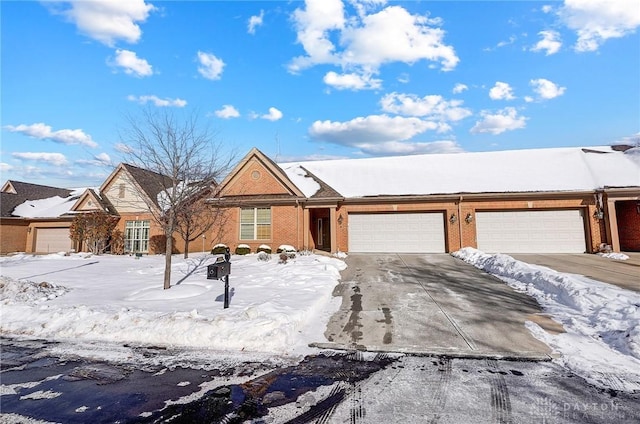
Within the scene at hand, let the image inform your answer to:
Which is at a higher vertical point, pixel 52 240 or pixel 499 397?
pixel 52 240

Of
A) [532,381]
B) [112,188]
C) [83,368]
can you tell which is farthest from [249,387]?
[112,188]

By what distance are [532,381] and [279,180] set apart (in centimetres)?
1655

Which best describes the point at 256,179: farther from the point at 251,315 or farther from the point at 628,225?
the point at 628,225

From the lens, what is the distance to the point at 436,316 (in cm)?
721

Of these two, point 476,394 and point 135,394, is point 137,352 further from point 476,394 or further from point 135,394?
point 476,394

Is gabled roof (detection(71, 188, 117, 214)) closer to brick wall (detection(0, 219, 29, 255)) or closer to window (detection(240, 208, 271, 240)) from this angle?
brick wall (detection(0, 219, 29, 255))

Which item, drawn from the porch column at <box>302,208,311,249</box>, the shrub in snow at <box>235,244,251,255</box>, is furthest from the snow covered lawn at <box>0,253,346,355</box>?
the porch column at <box>302,208,311,249</box>

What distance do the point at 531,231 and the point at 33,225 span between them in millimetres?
35814

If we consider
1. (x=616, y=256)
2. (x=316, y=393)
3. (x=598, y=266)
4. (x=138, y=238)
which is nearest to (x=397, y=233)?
(x=598, y=266)

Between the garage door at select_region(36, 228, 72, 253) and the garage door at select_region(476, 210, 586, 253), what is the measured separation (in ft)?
96.8

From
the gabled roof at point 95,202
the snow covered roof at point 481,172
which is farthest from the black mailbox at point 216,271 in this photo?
the gabled roof at point 95,202

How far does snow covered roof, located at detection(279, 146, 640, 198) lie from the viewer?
18.2 metres

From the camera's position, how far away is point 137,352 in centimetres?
543

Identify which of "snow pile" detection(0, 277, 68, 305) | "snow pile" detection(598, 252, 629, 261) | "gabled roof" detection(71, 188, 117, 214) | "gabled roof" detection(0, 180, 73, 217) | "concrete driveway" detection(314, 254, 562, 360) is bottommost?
"concrete driveway" detection(314, 254, 562, 360)
